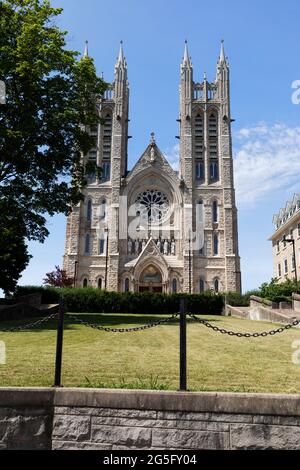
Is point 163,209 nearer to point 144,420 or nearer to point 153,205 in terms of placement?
point 153,205

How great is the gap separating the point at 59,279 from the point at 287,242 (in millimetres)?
25444

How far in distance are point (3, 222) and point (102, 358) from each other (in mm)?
11307

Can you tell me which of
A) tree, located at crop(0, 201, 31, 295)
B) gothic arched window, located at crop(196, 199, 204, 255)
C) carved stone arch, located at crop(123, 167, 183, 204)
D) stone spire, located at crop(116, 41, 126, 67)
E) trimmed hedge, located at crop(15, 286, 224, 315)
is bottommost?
trimmed hedge, located at crop(15, 286, 224, 315)

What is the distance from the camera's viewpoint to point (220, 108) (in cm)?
5297

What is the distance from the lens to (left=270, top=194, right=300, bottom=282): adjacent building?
42781 mm

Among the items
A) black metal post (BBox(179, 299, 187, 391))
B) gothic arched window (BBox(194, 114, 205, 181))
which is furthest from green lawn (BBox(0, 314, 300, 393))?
gothic arched window (BBox(194, 114, 205, 181))

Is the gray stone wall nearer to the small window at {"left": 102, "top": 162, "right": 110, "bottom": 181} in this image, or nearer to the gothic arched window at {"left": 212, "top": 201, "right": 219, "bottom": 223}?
the gothic arched window at {"left": 212, "top": 201, "right": 219, "bottom": 223}

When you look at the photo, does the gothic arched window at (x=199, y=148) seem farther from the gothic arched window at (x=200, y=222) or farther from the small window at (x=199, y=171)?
the gothic arched window at (x=200, y=222)

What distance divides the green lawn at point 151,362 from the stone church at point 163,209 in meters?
31.8

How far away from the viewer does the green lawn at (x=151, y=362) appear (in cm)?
695

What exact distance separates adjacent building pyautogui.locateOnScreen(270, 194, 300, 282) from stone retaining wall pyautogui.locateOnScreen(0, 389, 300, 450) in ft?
119

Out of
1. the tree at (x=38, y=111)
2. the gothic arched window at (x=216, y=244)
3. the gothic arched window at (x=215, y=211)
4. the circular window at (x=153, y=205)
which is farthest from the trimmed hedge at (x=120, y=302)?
the gothic arched window at (x=215, y=211)

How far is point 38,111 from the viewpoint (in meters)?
19.2

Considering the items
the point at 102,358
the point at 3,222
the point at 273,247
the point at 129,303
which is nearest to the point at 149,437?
the point at 102,358
